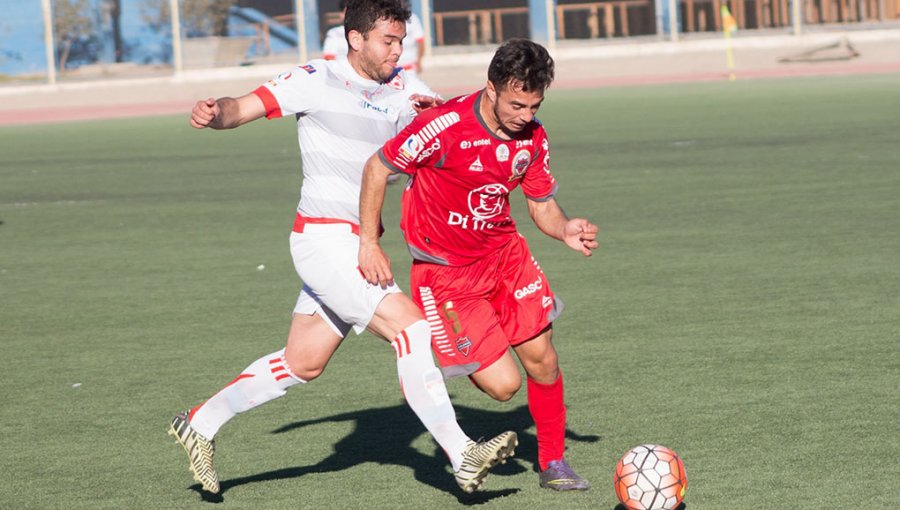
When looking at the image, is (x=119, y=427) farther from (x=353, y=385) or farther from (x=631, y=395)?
(x=631, y=395)

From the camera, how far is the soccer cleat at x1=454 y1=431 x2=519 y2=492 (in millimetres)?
5379

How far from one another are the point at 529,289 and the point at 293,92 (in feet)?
4.20

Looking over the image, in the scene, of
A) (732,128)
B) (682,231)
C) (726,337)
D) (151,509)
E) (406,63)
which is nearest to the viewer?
(151,509)

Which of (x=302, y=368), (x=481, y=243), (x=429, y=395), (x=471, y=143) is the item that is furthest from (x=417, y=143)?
(x=302, y=368)

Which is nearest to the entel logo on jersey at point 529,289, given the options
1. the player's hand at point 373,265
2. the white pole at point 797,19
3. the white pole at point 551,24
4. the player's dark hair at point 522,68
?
the player's hand at point 373,265

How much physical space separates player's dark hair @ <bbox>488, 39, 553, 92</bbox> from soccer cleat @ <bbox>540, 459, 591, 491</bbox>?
1.59 metres

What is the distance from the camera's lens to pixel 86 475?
639 cm

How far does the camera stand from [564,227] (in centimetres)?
604

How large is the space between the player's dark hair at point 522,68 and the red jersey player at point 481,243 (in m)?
0.14

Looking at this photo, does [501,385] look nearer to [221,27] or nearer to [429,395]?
[429,395]

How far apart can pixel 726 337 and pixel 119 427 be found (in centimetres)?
364

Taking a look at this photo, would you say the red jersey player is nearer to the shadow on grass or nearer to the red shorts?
the red shorts

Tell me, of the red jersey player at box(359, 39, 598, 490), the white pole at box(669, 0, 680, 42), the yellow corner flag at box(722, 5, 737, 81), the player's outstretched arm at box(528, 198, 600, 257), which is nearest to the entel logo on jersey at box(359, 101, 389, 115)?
the red jersey player at box(359, 39, 598, 490)

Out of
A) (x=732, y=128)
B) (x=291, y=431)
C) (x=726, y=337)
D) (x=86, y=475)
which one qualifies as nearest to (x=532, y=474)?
(x=291, y=431)
